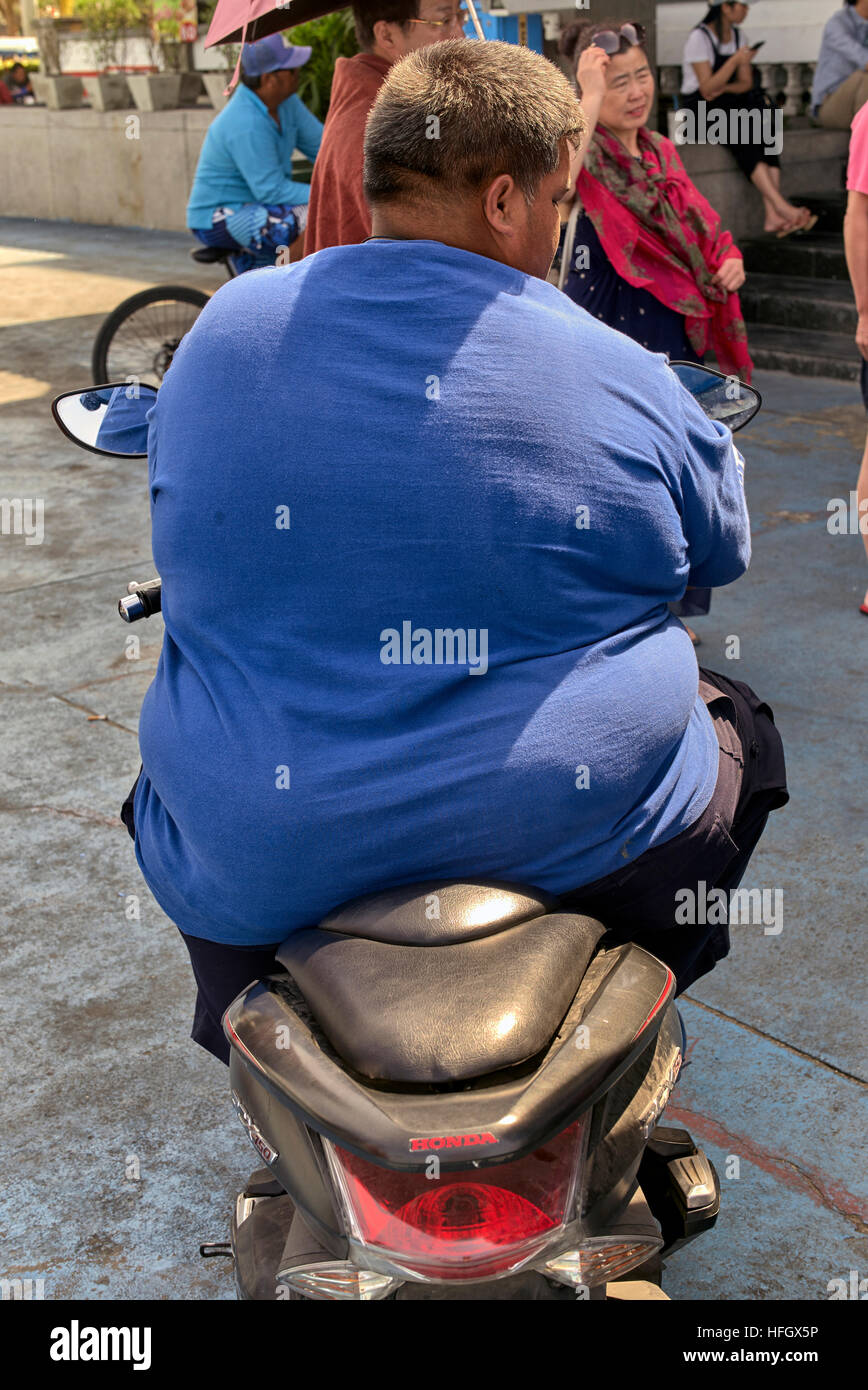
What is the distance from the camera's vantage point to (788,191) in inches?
456

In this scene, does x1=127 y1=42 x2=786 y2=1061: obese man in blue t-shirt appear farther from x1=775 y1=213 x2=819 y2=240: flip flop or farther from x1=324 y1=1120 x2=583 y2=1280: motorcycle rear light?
x1=775 y1=213 x2=819 y2=240: flip flop

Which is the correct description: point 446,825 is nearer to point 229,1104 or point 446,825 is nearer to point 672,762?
point 672,762

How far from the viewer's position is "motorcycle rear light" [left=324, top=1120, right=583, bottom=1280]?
1.52m

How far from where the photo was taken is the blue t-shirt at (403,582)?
1.75 m

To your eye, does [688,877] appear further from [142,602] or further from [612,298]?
[612,298]

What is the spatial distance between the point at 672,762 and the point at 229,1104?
1.43 m

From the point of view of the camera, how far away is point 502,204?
1894 millimetres

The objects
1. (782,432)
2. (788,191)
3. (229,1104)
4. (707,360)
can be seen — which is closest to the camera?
(229,1104)

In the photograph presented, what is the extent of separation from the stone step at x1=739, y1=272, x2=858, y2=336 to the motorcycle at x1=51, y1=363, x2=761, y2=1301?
331 inches

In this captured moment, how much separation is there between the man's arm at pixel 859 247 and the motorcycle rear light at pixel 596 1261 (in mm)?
3861

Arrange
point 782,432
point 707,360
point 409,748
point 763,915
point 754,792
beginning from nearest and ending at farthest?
point 409,748, point 754,792, point 763,915, point 782,432, point 707,360

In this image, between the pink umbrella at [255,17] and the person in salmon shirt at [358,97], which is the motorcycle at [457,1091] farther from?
the person in salmon shirt at [358,97]

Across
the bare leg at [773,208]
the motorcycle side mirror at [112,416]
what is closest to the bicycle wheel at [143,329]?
the bare leg at [773,208]
